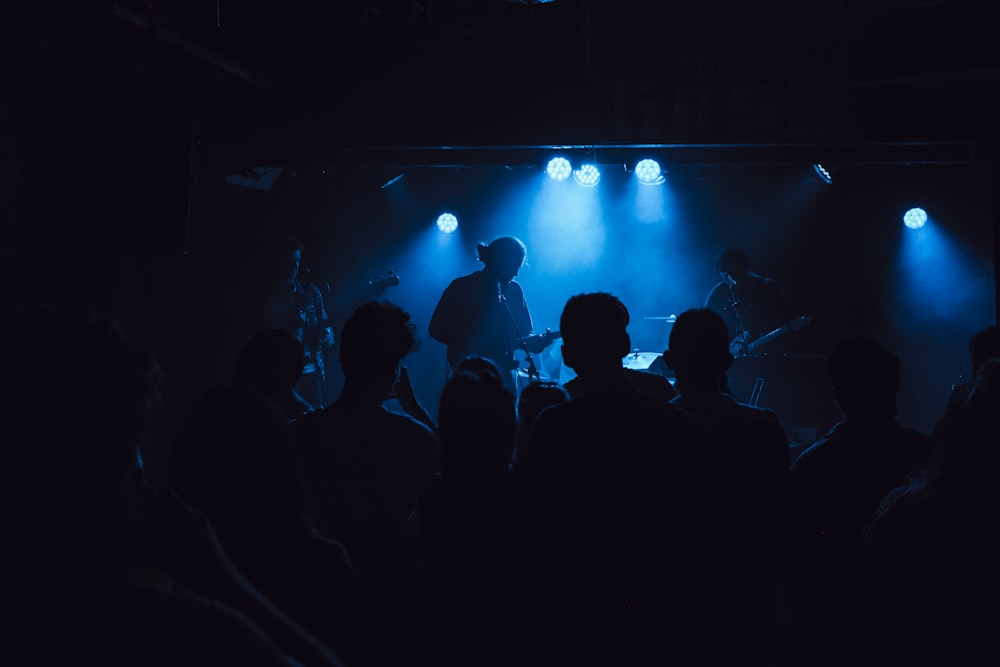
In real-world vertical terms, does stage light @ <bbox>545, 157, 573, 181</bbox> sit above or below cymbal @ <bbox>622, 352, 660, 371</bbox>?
above

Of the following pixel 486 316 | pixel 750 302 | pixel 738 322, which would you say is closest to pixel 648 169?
pixel 750 302

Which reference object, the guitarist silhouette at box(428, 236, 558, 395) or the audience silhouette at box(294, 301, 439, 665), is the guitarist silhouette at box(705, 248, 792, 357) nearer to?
the guitarist silhouette at box(428, 236, 558, 395)

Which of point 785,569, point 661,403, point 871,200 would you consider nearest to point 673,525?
point 661,403

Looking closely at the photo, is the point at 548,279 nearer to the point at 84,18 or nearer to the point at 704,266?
the point at 704,266

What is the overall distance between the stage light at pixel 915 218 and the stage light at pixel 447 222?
19.0ft

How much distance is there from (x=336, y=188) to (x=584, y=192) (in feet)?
10.6

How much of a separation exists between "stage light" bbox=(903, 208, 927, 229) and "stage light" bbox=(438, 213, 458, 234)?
5.79m

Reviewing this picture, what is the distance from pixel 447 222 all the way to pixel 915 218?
19.7 ft

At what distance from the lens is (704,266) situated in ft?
33.3

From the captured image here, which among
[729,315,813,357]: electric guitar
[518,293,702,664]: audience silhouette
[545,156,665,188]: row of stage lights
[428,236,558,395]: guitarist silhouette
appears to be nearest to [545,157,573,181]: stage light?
[545,156,665,188]: row of stage lights

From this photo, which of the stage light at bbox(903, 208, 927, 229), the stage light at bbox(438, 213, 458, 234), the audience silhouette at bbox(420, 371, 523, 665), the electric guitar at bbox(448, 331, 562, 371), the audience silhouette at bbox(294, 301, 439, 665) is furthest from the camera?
the stage light at bbox(438, 213, 458, 234)

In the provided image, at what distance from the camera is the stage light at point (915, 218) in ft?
31.8

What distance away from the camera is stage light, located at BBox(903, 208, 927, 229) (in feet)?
31.8

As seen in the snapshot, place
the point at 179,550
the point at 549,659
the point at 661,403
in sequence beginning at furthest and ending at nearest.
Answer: the point at 661,403, the point at 549,659, the point at 179,550
